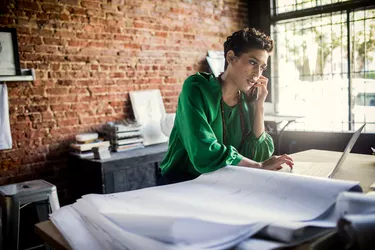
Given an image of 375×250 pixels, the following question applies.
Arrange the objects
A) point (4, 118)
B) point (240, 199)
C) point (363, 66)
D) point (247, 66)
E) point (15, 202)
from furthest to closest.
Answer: point (363, 66) → point (4, 118) → point (15, 202) → point (247, 66) → point (240, 199)

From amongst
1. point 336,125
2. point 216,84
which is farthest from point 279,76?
point 216,84

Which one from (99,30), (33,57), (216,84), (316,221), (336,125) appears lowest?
(336,125)

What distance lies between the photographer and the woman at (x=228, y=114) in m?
1.53

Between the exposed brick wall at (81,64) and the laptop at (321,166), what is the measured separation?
7.85 ft

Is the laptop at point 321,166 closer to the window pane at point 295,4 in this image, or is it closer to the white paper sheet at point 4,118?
the white paper sheet at point 4,118

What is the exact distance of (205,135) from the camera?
1520 mm

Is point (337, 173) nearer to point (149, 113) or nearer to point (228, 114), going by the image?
point (228, 114)

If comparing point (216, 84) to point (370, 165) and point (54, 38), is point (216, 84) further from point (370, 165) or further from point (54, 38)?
point (54, 38)

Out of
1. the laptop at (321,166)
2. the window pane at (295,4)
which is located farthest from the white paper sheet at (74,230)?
the window pane at (295,4)

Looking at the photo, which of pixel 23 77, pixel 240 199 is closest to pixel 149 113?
pixel 23 77

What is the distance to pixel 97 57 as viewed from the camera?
3.69 meters

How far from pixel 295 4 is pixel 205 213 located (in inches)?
189

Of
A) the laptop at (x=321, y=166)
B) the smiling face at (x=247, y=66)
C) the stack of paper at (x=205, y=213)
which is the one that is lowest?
the laptop at (x=321, y=166)

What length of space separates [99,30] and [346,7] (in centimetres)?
296
